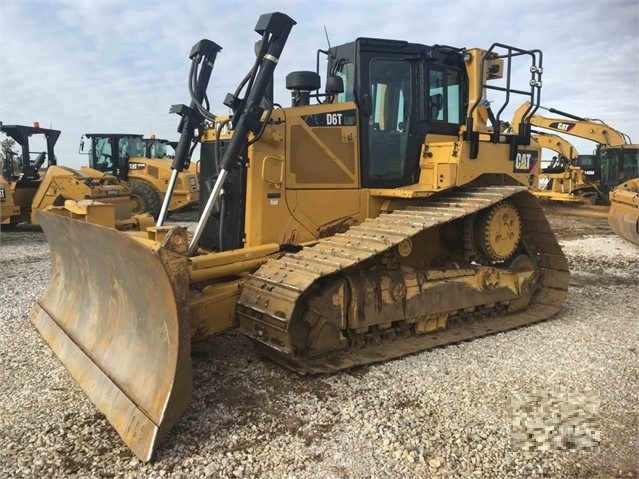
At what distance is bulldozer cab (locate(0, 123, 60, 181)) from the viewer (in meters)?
14.4

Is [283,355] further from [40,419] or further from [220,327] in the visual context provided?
[40,419]

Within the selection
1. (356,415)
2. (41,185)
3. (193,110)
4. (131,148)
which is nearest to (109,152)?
(131,148)

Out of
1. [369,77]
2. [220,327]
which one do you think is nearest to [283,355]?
[220,327]

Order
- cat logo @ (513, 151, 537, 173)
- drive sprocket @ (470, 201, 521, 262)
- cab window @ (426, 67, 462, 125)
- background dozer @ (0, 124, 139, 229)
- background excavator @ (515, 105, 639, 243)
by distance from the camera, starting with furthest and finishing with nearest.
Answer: background excavator @ (515, 105, 639, 243) < background dozer @ (0, 124, 139, 229) < cat logo @ (513, 151, 537, 173) < cab window @ (426, 67, 462, 125) < drive sprocket @ (470, 201, 521, 262)

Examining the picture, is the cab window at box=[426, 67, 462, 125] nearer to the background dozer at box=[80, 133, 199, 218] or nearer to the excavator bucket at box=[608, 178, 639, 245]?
the excavator bucket at box=[608, 178, 639, 245]

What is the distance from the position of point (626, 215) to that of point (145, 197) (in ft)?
41.1

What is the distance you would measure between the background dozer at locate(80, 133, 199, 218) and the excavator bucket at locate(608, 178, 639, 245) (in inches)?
435

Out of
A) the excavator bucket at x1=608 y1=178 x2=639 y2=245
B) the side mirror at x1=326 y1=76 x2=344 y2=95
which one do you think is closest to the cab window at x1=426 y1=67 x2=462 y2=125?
the side mirror at x1=326 y1=76 x2=344 y2=95

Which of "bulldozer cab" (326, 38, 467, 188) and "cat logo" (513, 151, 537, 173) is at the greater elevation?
"bulldozer cab" (326, 38, 467, 188)

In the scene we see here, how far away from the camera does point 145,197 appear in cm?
1634

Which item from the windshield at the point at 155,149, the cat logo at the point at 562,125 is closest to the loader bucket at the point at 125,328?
the windshield at the point at 155,149

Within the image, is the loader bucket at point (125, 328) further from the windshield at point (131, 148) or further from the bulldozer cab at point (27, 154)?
the windshield at point (131, 148)

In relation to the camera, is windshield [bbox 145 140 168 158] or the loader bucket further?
windshield [bbox 145 140 168 158]

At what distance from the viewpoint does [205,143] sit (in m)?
5.85
